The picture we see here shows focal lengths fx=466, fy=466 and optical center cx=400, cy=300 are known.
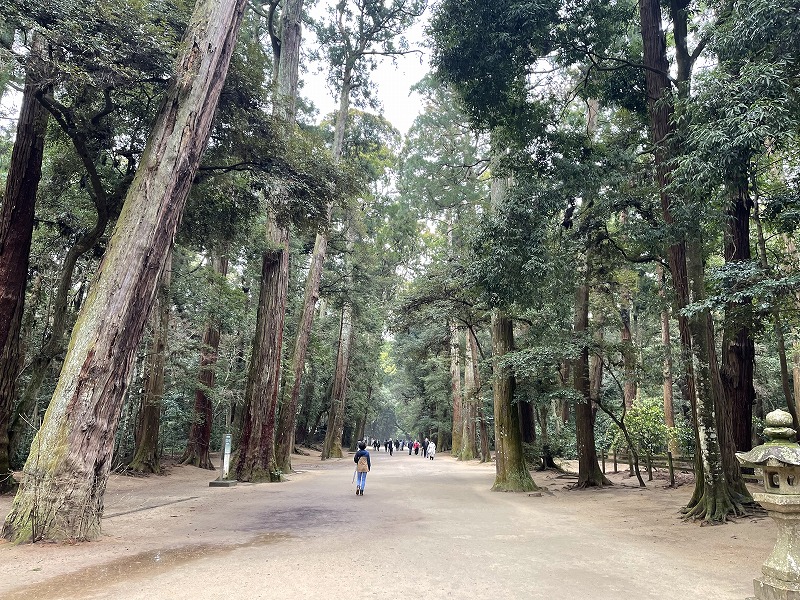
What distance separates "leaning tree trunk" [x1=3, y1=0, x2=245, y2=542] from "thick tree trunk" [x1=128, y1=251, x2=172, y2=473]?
7649 millimetres

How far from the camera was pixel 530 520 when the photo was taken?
773cm

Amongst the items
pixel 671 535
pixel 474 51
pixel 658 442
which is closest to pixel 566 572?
pixel 671 535

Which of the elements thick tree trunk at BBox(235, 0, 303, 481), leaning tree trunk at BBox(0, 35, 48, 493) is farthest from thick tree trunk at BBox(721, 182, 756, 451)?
leaning tree trunk at BBox(0, 35, 48, 493)

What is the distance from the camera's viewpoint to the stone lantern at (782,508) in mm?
3219

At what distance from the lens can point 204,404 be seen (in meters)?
17.0

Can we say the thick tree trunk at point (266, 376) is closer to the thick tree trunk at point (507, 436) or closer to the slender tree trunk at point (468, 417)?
the thick tree trunk at point (507, 436)

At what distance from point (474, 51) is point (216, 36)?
4.91m

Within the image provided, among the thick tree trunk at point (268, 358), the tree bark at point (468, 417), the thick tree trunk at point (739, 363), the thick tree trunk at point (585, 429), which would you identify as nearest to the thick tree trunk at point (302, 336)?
the thick tree trunk at point (268, 358)

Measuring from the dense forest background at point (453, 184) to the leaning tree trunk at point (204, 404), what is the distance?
0.32 ft

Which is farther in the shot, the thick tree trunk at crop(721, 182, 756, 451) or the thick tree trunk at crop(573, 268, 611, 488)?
the thick tree trunk at crop(573, 268, 611, 488)

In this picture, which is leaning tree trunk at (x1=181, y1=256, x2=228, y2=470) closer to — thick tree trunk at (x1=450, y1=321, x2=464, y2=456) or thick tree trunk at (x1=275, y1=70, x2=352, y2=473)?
thick tree trunk at (x1=275, y1=70, x2=352, y2=473)

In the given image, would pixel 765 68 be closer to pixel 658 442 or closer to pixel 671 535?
pixel 671 535

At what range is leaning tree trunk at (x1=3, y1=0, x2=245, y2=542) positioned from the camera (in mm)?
5355

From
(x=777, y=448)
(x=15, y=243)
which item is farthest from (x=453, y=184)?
(x=777, y=448)
